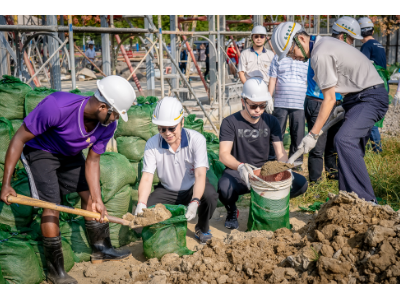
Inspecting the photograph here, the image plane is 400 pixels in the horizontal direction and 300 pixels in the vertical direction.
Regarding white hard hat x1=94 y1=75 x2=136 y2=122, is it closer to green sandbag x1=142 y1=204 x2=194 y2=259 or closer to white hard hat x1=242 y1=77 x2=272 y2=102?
green sandbag x1=142 y1=204 x2=194 y2=259

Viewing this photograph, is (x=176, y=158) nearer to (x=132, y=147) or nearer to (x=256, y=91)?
(x=256, y=91)

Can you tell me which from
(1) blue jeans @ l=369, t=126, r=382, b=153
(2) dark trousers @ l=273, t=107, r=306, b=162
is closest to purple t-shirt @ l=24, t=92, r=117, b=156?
(2) dark trousers @ l=273, t=107, r=306, b=162

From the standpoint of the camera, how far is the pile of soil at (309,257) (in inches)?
97.9

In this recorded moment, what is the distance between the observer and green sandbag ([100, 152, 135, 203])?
11.9 ft

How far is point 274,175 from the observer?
3.89 metres

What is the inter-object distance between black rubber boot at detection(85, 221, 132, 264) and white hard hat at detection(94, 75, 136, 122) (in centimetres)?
104

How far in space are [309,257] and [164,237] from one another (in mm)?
1182

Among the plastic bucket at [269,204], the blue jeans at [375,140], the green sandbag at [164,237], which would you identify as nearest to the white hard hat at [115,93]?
the green sandbag at [164,237]

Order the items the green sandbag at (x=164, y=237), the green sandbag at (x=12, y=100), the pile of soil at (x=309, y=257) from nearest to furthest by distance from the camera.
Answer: the pile of soil at (x=309, y=257) → the green sandbag at (x=164, y=237) → the green sandbag at (x=12, y=100)

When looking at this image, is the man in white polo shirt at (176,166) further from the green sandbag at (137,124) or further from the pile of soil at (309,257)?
the green sandbag at (137,124)

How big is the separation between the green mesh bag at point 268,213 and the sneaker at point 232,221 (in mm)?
314

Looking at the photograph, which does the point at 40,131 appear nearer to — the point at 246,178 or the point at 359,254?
the point at 246,178

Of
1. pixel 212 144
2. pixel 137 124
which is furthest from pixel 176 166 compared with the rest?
pixel 212 144

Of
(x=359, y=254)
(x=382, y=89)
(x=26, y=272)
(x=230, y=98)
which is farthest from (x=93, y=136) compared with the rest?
(x=230, y=98)
